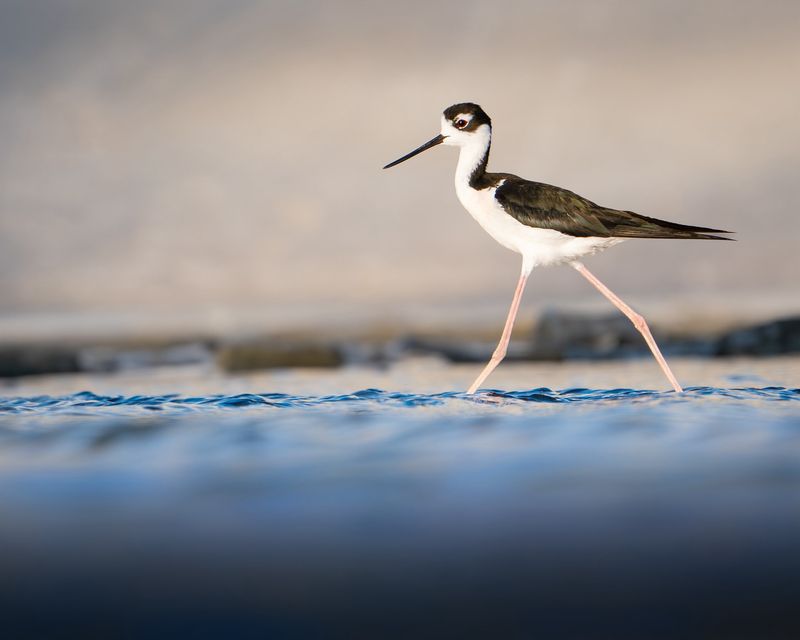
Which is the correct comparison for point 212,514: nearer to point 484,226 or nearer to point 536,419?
point 536,419

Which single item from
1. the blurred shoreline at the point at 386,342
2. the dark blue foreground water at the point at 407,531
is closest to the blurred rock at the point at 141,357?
the blurred shoreline at the point at 386,342

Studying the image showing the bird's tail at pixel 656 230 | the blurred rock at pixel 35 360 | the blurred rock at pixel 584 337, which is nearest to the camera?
the bird's tail at pixel 656 230

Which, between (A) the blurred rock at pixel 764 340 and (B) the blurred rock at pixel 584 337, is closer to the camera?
(A) the blurred rock at pixel 764 340

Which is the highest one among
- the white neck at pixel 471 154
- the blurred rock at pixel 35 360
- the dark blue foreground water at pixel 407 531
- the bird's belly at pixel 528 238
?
the white neck at pixel 471 154

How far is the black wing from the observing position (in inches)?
305

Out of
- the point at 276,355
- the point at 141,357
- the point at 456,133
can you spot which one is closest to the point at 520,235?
the point at 456,133

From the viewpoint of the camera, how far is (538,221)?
778 centimetres

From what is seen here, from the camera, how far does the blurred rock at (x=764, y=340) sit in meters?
13.6

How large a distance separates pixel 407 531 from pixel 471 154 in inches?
239

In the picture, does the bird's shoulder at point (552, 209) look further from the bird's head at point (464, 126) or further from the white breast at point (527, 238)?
the bird's head at point (464, 126)

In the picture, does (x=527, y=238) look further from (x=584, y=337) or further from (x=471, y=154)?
(x=584, y=337)

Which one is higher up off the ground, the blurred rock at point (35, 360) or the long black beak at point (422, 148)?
the long black beak at point (422, 148)

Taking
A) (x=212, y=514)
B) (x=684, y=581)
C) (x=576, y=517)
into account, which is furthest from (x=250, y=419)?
(x=684, y=581)

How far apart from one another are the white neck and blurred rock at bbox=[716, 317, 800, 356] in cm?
684
